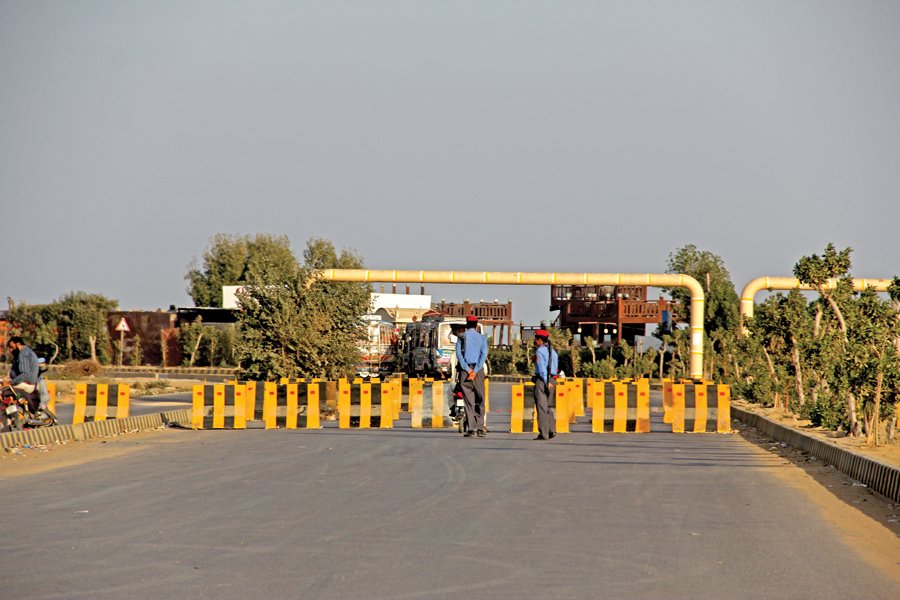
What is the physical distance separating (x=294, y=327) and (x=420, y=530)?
19.5m

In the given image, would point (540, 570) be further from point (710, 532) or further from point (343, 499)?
point (343, 499)

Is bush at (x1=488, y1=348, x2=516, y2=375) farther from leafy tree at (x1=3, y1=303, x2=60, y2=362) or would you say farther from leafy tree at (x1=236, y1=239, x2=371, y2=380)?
leafy tree at (x1=236, y1=239, x2=371, y2=380)

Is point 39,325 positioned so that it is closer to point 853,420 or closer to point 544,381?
point 544,381

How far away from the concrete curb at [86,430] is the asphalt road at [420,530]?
2719 millimetres

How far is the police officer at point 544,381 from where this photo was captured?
22188 mm

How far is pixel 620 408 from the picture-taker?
25.7m

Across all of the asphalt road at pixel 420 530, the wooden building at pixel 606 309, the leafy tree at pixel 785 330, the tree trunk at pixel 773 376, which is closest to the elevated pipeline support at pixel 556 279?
the tree trunk at pixel 773 376

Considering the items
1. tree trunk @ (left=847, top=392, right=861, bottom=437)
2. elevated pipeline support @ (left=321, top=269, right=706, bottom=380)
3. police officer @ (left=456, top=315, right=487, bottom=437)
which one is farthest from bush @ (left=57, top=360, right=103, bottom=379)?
tree trunk @ (left=847, top=392, right=861, bottom=437)

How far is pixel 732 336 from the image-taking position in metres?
45.4

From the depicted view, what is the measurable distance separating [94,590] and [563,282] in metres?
35.7

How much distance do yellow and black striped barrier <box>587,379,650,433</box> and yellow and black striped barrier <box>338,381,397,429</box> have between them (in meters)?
3.98

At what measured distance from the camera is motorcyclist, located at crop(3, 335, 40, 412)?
21.1m

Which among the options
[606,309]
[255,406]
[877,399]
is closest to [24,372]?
[255,406]

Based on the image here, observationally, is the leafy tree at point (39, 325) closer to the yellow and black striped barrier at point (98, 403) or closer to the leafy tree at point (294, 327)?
the leafy tree at point (294, 327)
